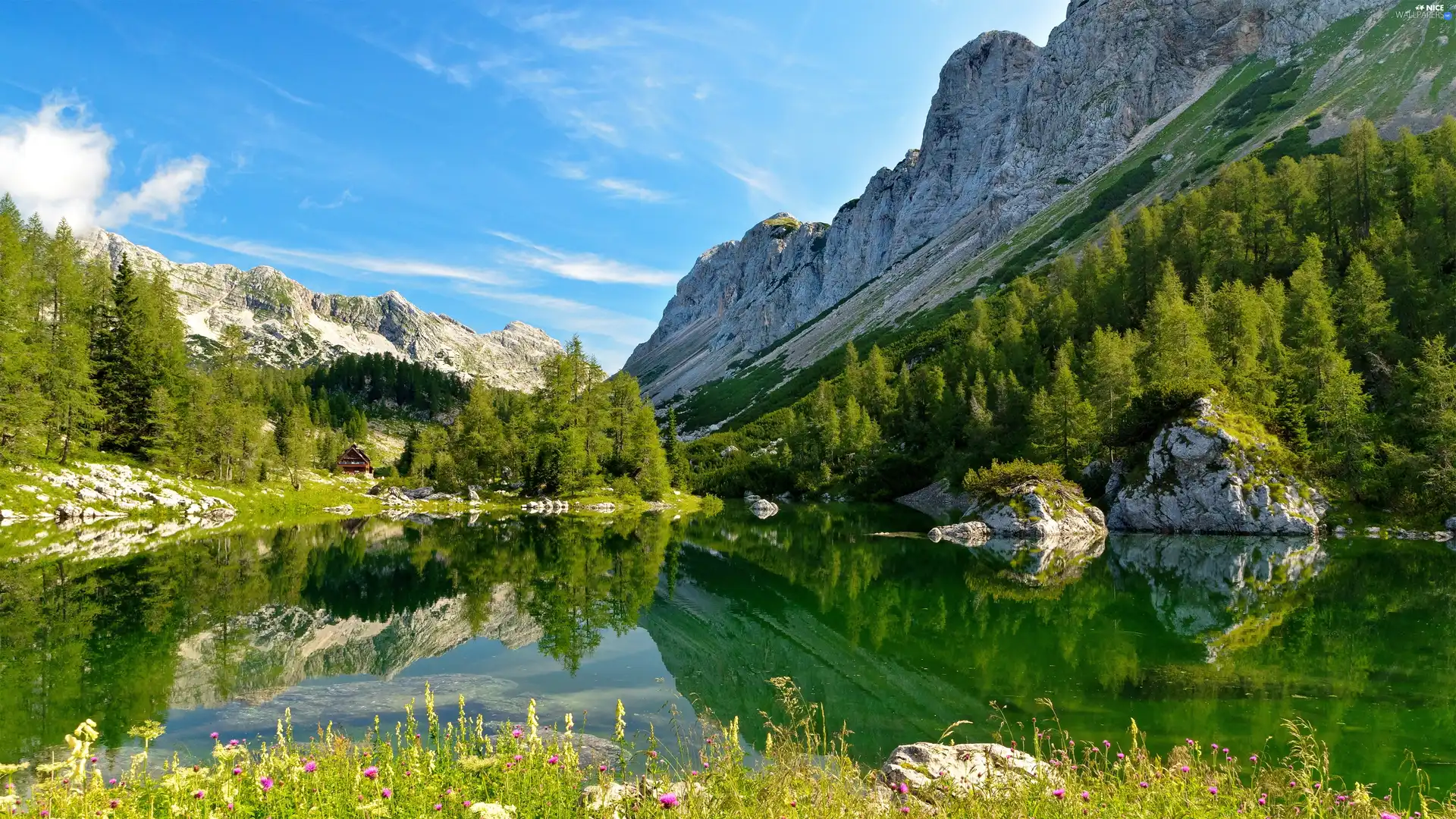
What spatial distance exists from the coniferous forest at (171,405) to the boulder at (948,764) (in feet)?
206

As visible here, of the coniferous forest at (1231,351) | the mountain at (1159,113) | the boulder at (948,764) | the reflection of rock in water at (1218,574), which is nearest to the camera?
the boulder at (948,764)

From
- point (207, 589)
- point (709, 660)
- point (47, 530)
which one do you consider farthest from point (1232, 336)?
point (47, 530)

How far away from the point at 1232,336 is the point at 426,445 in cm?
10808

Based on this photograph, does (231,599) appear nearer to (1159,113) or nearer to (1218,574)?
(1218,574)

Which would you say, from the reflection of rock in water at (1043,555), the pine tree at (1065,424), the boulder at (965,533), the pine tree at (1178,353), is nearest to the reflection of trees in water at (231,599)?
the reflection of rock in water at (1043,555)

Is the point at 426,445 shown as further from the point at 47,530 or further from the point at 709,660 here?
the point at 709,660

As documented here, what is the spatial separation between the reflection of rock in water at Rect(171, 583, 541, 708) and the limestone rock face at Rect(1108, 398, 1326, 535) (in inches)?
2061

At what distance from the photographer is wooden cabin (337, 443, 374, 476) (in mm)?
130250

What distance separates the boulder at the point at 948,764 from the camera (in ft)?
29.1

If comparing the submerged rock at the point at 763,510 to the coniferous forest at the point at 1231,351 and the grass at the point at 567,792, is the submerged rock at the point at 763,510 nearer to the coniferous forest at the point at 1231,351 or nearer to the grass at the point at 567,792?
the coniferous forest at the point at 1231,351

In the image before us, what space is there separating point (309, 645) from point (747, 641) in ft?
45.6

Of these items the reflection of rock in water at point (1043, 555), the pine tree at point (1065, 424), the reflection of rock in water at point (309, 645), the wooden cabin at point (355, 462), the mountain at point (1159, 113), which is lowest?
the reflection of rock in water at point (309, 645)

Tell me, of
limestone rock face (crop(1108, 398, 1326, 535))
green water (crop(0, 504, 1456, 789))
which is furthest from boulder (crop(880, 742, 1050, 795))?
limestone rock face (crop(1108, 398, 1326, 535))

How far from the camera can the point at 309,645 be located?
21.6 meters
